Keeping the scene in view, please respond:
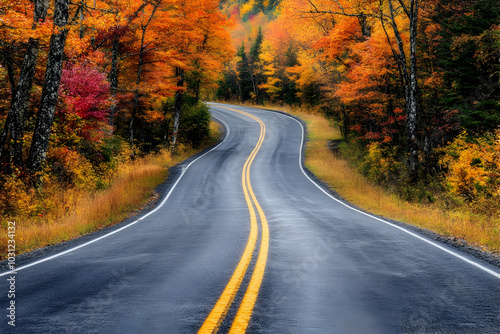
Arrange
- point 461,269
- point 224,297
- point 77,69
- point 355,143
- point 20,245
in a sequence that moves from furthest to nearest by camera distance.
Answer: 1. point 355,143
2. point 77,69
3. point 20,245
4. point 461,269
5. point 224,297

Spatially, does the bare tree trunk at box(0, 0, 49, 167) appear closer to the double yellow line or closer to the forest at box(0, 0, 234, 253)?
the forest at box(0, 0, 234, 253)

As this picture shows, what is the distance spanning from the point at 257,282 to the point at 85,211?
8037 millimetres

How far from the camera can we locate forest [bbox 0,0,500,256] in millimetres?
10898

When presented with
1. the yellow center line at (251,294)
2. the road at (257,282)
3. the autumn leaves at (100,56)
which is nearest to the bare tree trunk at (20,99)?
the autumn leaves at (100,56)

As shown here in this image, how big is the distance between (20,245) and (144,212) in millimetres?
4994

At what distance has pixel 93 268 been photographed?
15.9 ft

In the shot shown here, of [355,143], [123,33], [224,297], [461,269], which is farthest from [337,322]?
[355,143]

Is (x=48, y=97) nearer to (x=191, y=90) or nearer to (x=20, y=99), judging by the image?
(x=20, y=99)

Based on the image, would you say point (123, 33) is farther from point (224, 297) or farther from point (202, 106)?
point (224, 297)

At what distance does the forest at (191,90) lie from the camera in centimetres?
1090

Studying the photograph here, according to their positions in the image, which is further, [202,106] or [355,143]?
[202,106]

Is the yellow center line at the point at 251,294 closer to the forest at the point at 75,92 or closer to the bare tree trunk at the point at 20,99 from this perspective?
the forest at the point at 75,92

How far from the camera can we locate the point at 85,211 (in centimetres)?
1029

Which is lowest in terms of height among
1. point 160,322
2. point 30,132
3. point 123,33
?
point 160,322
